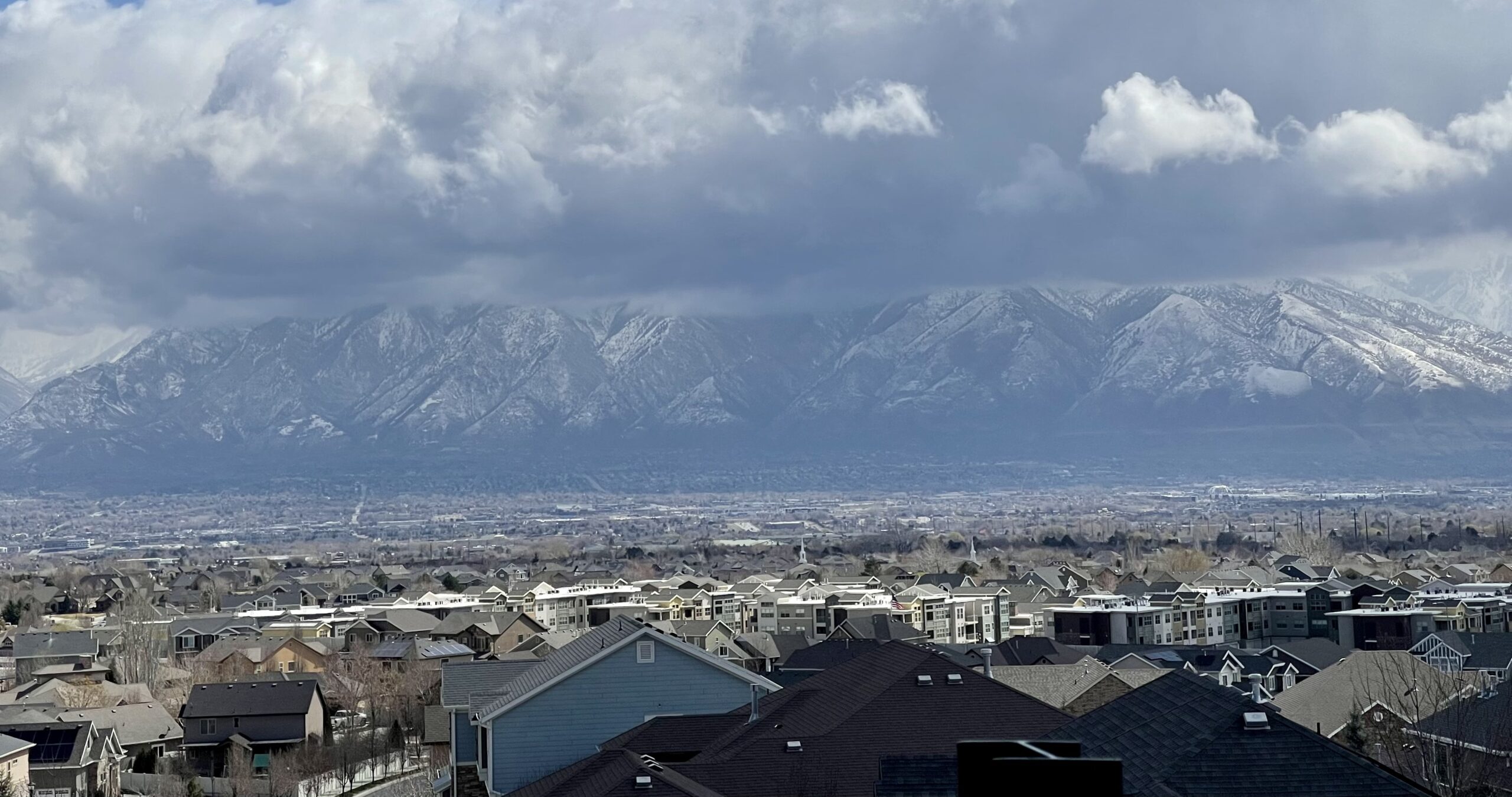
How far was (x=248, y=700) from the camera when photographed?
60.1 meters

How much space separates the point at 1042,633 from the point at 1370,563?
40.6m

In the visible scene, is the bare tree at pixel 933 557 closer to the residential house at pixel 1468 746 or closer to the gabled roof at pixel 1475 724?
the gabled roof at pixel 1475 724

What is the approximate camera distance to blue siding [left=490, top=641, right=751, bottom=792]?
103 ft

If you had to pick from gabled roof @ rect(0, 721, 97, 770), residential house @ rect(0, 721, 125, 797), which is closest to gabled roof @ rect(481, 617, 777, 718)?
residential house @ rect(0, 721, 125, 797)

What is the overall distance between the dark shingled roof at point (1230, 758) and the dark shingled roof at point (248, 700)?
41563mm

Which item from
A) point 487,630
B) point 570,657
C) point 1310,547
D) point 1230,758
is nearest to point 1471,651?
point 570,657

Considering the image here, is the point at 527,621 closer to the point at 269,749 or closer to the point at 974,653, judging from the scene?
the point at 269,749

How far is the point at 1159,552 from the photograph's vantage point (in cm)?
15988

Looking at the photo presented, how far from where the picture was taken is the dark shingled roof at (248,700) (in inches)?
2356

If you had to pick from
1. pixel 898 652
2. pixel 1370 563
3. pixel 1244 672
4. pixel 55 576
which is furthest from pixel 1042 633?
pixel 55 576

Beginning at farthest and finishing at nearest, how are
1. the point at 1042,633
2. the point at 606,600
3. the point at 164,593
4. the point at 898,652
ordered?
the point at 164,593
the point at 606,600
the point at 1042,633
the point at 898,652

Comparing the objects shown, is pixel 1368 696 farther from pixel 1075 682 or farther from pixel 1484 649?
pixel 1484 649

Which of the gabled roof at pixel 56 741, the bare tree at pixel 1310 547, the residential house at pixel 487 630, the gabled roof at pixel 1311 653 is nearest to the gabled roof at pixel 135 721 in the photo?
the gabled roof at pixel 56 741

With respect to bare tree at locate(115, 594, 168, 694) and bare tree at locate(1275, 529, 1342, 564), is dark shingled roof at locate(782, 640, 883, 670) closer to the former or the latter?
bare tree at locate(115, 594, 168, 694)
